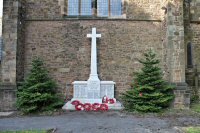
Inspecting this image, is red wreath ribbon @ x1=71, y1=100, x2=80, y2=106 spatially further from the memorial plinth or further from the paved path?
the paved path

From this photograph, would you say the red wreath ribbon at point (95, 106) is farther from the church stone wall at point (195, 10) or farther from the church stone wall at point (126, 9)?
the church stone wall at point (195, 10)

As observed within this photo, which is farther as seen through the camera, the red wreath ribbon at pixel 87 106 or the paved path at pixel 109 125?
the red wreath ribbon at pixel 87 106

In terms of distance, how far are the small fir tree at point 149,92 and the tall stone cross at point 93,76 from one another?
1551 mm

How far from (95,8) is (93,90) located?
4.60 metres

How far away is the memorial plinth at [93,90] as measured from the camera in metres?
11.9

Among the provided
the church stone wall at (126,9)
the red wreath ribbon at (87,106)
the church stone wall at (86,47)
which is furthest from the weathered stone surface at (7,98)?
the church stone wall at (126,9)

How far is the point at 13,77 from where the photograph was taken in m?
11.9

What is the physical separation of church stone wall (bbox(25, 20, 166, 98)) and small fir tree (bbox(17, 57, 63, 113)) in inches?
57.0

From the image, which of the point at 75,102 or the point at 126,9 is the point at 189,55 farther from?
the point at 75,102

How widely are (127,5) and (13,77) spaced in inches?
278

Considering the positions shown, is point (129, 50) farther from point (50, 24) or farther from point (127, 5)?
point (50, 24)

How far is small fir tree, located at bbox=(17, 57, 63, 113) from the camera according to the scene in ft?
35.7

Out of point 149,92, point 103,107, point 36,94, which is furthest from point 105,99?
point 36,94

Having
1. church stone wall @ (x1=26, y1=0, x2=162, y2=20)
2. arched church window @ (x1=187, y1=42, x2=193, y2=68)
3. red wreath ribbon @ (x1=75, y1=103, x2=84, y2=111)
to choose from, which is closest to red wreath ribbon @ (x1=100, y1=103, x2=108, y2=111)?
red wreath ribbon @ (x1=75, y1=103, x2=84, y2=111)
